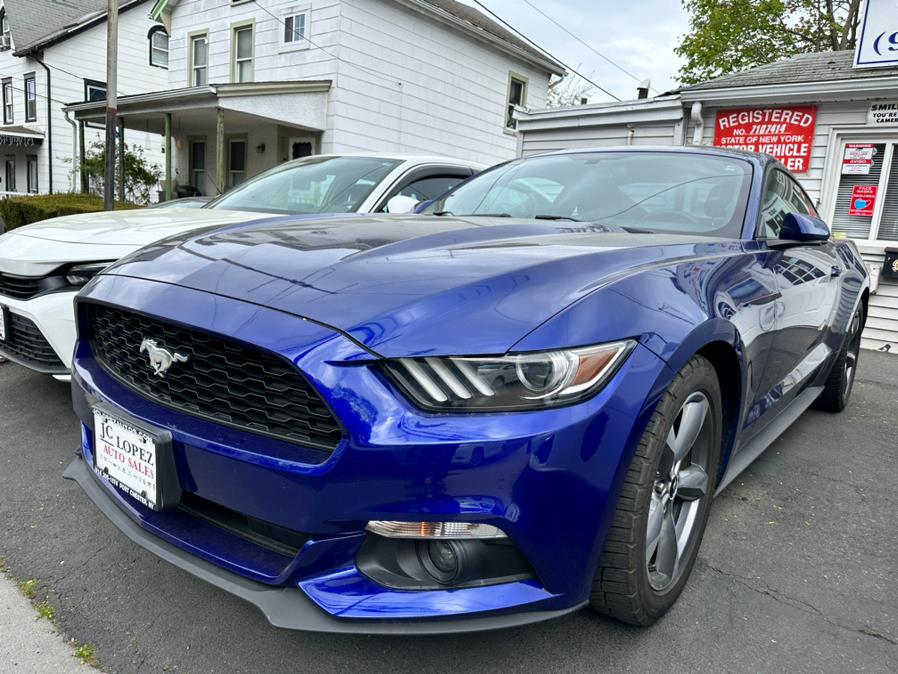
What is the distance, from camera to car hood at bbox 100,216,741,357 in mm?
1514

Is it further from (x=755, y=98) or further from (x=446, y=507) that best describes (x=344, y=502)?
(x=755, y=98)

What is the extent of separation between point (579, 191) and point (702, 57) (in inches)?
905

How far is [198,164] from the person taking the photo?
58.0ft

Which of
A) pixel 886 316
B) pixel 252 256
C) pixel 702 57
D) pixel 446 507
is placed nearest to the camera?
pixel 446 507

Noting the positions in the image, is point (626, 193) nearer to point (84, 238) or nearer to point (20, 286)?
point (84, 238)

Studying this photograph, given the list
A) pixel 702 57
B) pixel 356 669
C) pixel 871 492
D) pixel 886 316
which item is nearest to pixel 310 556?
pixel 356 669

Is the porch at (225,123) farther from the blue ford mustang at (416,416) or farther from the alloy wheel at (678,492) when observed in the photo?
the alloy wheel at (678,492)

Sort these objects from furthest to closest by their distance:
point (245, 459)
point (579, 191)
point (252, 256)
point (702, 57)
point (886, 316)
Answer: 1. point (702, 57)
2. point (886, 316)
3. point (579, 191)
4. point (252, 256)
5. point (245, 459)

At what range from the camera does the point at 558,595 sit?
1.54 m

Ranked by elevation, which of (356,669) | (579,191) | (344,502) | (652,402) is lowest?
(356,669)

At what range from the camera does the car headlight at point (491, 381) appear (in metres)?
1.45

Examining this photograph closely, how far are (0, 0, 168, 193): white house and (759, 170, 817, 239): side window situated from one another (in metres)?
23.0

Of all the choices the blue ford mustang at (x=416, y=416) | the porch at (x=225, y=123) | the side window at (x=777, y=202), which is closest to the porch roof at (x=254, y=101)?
the porch at (x=225, y=123)

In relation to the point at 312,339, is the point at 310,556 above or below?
below
